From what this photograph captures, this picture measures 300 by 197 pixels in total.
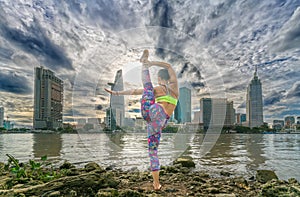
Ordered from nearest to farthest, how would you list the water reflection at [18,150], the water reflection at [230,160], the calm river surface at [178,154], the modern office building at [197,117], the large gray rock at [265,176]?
the modern office building at [197,117] < the large gray rock at [265,176] < the calm river surface at [178,154] < the water reflection at [230,160] < the water reflection at [18,150]

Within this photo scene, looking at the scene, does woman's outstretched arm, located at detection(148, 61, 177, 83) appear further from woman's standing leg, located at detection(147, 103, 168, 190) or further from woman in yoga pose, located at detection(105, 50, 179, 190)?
woman's standing leg, located at detection(147, 103, 168, 190)

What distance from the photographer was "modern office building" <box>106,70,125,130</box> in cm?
580

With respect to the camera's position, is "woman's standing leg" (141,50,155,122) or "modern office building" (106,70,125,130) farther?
"modern office building" (106,70,125,130)

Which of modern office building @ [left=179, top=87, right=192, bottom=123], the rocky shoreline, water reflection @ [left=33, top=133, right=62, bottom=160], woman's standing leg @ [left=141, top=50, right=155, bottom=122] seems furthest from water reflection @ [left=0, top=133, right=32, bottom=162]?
woman's standing leg @ [left=141, top=50, right=155, bottom=122]

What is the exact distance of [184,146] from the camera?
880cm

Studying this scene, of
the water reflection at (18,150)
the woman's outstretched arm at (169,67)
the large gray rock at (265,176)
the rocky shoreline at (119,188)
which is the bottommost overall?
the water reflection at (18,150)

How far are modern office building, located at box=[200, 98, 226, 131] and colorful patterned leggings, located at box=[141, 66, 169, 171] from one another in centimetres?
241

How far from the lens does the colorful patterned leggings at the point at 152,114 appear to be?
4.53 m

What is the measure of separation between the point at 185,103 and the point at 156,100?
1651 mm

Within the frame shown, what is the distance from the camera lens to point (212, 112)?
6859 mm

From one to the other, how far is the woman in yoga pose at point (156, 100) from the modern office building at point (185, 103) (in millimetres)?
1138

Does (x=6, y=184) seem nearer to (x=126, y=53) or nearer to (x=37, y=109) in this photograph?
(x=126, y=53)

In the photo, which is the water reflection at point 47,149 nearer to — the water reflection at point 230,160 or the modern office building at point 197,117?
the water reflection at point 230,160

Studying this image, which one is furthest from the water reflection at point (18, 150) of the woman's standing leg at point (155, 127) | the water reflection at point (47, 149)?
the woman's standing leg at point (155, 127)
